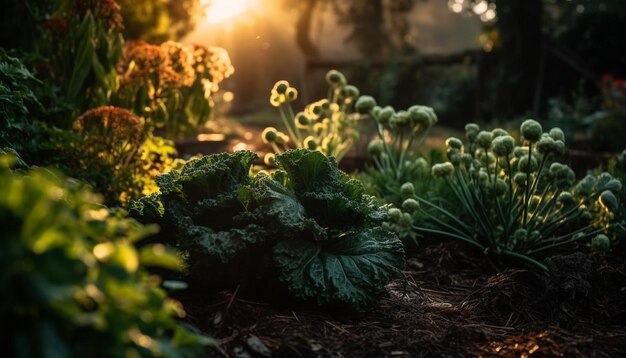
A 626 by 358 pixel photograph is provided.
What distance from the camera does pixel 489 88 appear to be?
11242mm

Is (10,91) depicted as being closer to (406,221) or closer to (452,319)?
(406,221)

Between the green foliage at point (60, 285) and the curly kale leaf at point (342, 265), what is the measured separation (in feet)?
3.22

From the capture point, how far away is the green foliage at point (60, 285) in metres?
1.04

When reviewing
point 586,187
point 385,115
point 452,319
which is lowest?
point 452,319

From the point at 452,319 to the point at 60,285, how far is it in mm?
1717

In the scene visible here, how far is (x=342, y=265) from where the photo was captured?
231 centimetres

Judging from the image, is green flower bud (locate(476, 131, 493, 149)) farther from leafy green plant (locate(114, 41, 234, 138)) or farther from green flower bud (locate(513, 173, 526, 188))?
leafy green plant (locate(114, 41, 234, 138))

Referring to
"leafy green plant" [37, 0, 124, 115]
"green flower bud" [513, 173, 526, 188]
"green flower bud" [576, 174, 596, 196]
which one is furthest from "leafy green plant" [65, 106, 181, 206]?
"green flower bud" [576, 174, 596, 196]

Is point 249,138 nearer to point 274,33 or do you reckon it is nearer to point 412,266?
point 412,266

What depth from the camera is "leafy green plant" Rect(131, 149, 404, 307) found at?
2176 millimetres

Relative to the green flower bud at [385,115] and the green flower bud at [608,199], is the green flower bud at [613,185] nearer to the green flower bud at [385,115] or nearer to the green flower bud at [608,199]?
the green flower bud at [608,199]

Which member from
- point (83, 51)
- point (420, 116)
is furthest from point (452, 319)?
point (83, 51)

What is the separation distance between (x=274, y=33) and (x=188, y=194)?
22.3 m

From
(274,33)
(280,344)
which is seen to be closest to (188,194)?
Result: (280,344)
